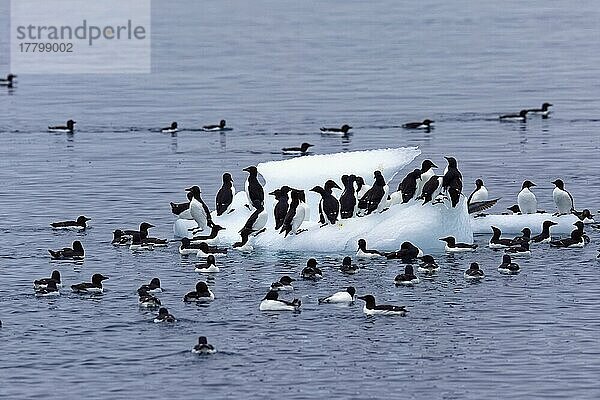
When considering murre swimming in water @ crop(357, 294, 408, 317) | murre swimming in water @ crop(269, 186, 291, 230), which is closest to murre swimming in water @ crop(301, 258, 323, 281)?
murre swimming in water @ crop(357, 294, 408, 317)

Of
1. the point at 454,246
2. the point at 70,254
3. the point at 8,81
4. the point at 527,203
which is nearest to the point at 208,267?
the point at 70,254

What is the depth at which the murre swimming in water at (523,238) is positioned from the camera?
34375 millimetres

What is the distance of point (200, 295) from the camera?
29.6m

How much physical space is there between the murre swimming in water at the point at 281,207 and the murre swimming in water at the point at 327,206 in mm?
733

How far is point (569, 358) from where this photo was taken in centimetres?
2580

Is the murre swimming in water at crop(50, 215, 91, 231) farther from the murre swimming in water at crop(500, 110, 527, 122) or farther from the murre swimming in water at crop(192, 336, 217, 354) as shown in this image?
the murre swimming in water at crop(500, 110, 527, 122)

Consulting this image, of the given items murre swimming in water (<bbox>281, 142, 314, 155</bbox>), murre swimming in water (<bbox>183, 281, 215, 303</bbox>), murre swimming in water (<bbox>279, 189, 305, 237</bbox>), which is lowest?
murre swimming in water (<bbox>183, 281, 215, 303</bbox>)

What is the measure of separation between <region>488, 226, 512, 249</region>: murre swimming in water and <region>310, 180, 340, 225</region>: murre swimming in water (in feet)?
11.7

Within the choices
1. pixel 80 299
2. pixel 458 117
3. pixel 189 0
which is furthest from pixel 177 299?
pixel 189 0

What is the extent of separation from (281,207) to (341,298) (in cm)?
650

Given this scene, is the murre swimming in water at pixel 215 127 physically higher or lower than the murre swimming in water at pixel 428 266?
higher

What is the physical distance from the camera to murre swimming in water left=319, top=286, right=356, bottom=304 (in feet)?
96.4

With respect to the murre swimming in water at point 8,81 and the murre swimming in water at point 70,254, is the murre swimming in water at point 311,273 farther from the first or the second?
the murre swimming in water at point 8,81

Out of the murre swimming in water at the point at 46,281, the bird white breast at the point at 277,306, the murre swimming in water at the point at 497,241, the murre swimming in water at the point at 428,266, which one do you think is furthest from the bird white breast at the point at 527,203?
the murre swimming in water at the point at 46,281
